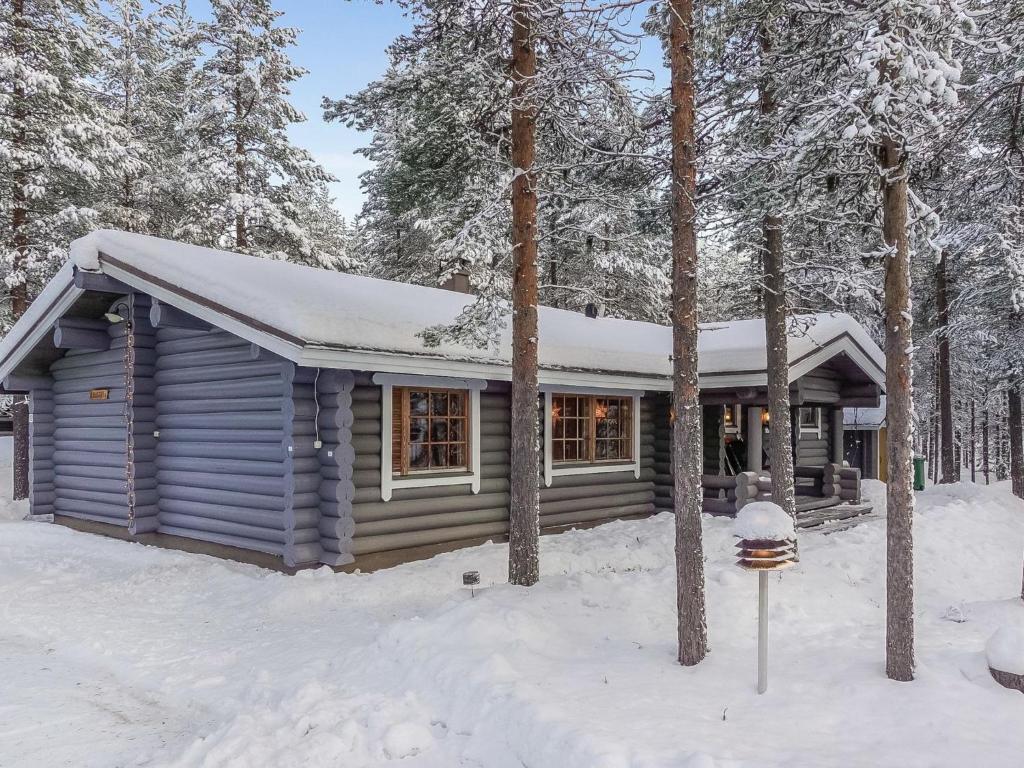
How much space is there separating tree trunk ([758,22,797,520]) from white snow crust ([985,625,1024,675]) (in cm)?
512

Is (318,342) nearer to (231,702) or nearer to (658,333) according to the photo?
(231,702)

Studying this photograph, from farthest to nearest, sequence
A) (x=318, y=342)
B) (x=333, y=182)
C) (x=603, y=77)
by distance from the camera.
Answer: (x=333, y=182)
(x=318, y=342)
(x=603, y=77)

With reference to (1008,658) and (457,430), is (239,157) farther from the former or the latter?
(1008,658)

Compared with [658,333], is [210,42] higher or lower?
higher

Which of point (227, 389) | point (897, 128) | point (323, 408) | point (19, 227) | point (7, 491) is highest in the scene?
point (19, 227)

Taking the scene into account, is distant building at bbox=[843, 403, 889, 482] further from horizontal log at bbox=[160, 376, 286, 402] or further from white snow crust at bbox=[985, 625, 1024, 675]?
white snow crust at bbox=[985, 625, 1024, 675]

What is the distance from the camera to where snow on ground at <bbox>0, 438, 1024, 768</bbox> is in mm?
4355

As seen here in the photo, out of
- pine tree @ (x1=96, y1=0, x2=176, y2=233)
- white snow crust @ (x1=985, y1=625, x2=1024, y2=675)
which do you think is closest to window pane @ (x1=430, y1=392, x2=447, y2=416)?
white snow crust @ (x1=985, y1=625, x2=1024, y2=675)

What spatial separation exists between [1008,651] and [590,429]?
8.75 m

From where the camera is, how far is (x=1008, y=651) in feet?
15.7

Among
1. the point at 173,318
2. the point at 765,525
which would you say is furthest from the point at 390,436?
the point at 765,525

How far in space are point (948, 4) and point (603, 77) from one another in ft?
10.8

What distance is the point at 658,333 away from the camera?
17.3 metres

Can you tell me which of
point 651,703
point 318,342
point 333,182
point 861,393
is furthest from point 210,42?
point 651,703
